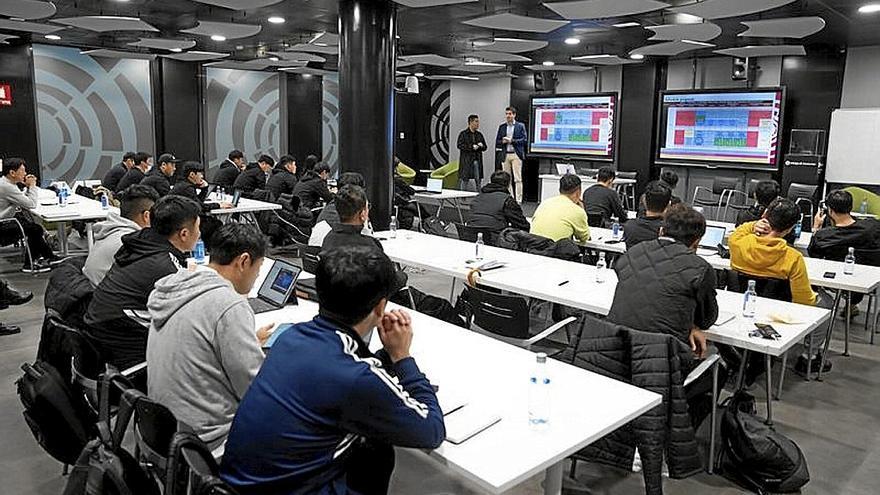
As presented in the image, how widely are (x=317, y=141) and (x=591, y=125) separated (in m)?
6.56

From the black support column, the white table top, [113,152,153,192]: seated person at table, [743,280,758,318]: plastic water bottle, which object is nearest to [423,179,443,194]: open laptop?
the black support column

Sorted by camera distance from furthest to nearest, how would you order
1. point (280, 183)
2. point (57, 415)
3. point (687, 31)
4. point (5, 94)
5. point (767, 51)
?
1. point (5, 94)
2. point (767, 51)
3. point (280, 183)
4. point (687, 31)
5. point (57, 415)

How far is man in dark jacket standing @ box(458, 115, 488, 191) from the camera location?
1438 cm

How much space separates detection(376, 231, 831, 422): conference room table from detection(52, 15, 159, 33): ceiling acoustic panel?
5008 mm

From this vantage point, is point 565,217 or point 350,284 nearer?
point 350,284

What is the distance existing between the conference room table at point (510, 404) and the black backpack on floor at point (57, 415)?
3.97 feet

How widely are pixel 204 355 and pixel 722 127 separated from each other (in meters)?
11.5

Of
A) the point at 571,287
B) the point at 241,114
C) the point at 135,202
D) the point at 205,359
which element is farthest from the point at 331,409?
the point at 241,114

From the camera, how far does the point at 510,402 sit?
91.8 inches

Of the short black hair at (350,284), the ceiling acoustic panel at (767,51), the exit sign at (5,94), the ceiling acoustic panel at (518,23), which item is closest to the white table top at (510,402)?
the short black hair at (350,284)

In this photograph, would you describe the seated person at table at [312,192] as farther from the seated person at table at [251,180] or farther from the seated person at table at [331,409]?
the seated person at table at [331,409]

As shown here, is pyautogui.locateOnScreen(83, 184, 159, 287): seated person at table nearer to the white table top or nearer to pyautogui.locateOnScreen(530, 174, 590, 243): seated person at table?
the white table top

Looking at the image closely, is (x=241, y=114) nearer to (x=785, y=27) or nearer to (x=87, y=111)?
(x=87, y=111)

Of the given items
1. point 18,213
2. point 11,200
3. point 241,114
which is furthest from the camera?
point 241,114
